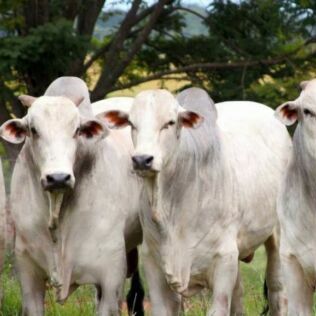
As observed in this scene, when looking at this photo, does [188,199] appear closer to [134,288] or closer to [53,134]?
[53,134]

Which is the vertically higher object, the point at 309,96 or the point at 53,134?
the point at 309,96

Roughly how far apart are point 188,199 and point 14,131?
52.0 inches

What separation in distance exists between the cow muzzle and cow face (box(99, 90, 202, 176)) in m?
0.49

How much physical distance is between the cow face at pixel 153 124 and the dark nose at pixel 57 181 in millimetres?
501

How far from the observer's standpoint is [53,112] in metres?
10.8

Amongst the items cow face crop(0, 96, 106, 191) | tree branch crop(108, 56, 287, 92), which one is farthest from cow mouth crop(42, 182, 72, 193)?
tree branch crop(108, 56, 287, 92)

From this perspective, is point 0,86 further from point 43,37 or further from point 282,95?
point 282,95

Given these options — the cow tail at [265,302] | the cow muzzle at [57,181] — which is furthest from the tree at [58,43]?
the cow muzzle at [57,181]

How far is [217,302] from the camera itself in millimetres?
10914

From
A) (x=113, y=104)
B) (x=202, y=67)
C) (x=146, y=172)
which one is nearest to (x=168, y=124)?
(x=146, y=172)

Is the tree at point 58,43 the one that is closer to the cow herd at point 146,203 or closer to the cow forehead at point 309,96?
the cow herd at point 146,203

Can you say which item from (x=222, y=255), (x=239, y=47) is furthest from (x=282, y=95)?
(x=222, y=255)

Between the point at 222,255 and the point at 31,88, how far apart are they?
22.1 ft

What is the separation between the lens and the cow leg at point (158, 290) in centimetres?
1101
